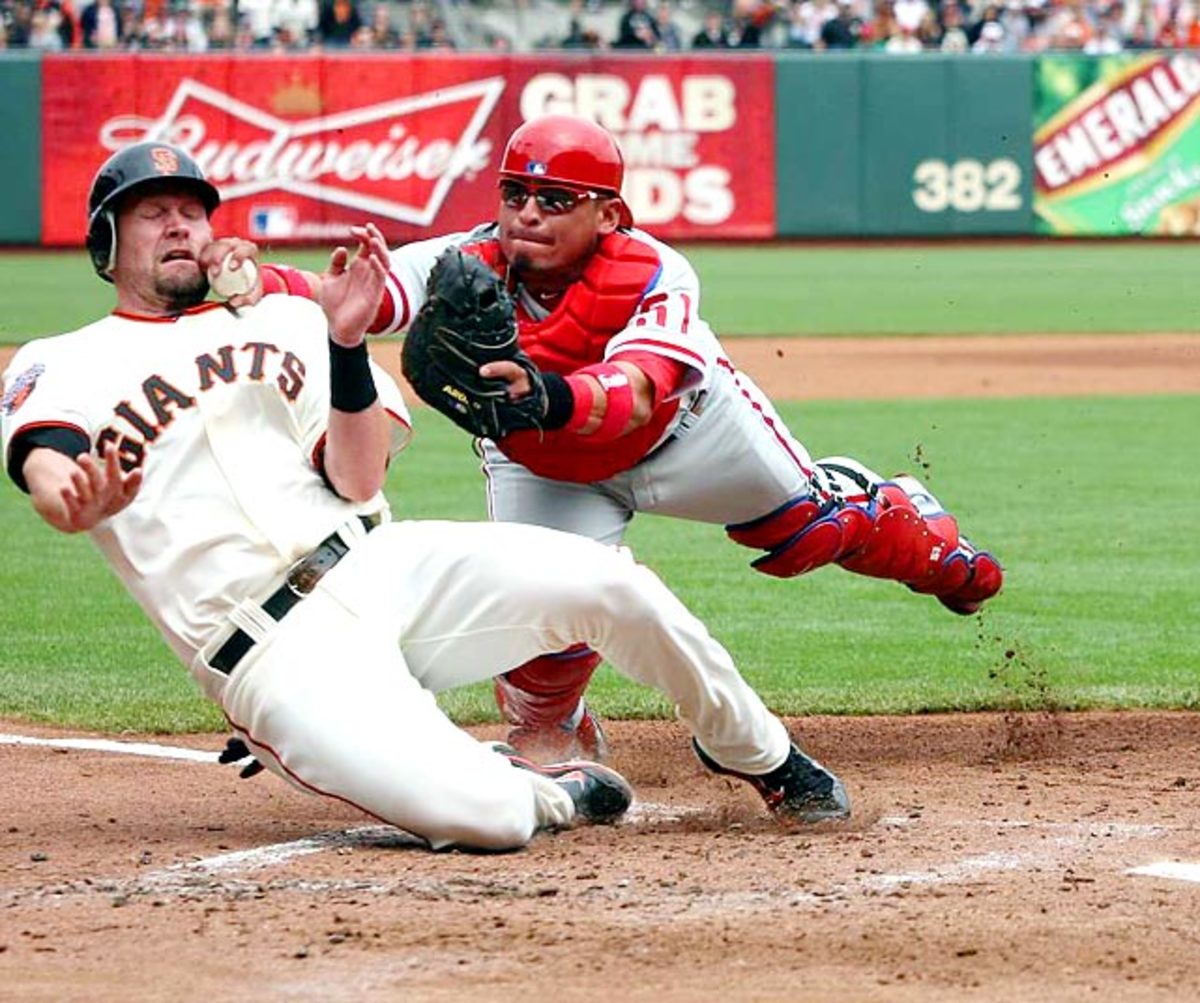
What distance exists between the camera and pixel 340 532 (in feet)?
14.9

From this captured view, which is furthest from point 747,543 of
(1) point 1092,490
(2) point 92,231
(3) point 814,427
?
(3) point 814,427

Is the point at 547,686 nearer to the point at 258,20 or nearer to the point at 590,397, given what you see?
the point at 590,397

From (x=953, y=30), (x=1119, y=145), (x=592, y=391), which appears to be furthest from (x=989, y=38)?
(x=592, y=391)

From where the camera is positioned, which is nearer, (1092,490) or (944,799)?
(944,799)

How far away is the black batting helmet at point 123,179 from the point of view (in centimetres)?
446

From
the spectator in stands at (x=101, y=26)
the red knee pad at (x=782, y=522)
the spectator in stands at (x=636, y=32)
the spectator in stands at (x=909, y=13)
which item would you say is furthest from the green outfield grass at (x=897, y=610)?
the spectator in stands at (x=909, y=13)

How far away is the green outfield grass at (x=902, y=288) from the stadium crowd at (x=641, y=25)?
7.72 feet

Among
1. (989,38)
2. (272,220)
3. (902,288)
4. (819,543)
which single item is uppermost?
(989,38)

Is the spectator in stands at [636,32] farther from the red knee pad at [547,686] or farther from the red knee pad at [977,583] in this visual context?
the red knee pad at [547,686]

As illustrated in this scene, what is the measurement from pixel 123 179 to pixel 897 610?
4.45m

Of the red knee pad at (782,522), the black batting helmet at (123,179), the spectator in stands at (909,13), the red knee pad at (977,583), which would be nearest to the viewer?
the black batting helmet at (123,179)

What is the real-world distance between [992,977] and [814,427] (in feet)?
31.1

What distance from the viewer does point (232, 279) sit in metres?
4.54

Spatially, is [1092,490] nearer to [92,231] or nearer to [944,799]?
[944,799]
